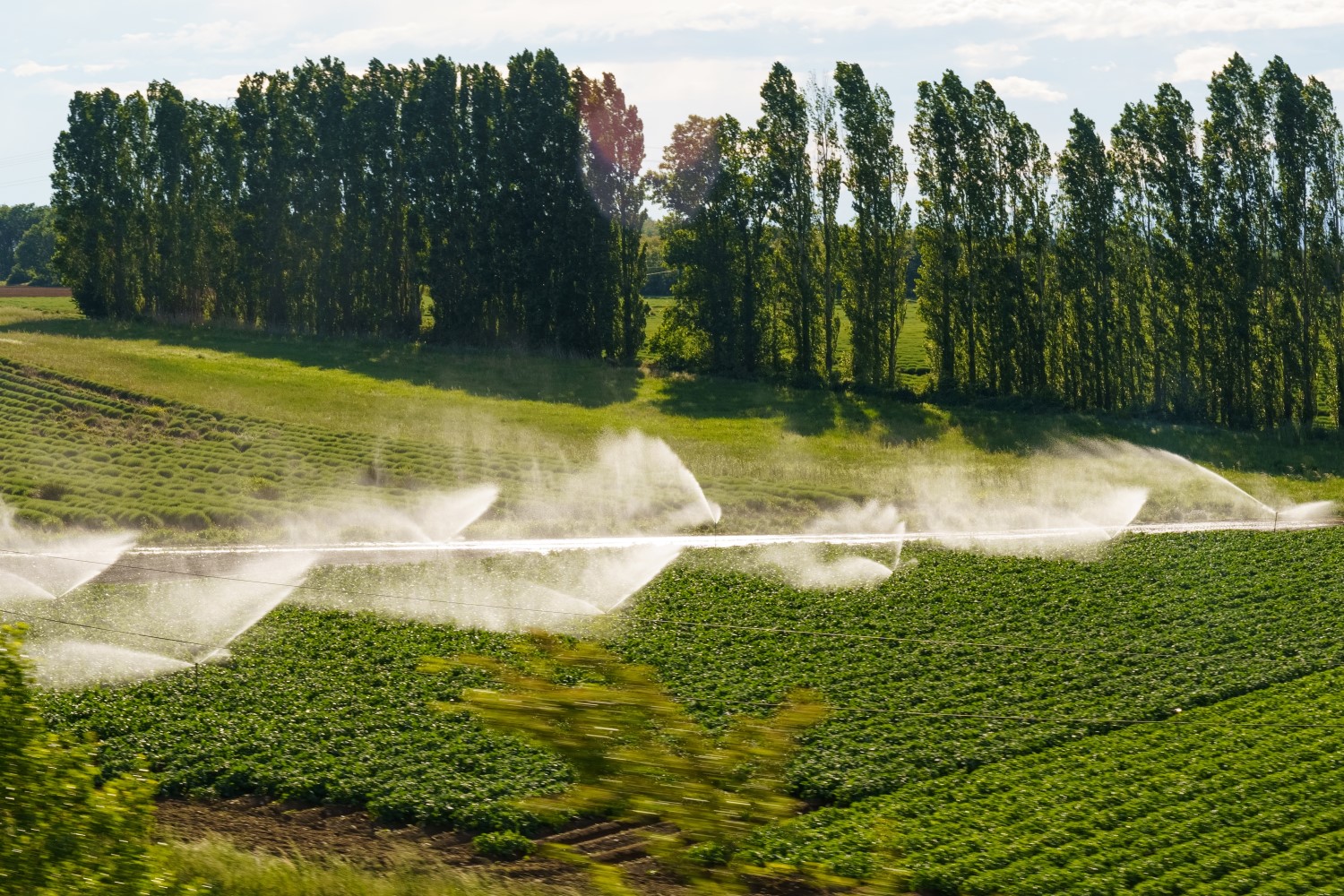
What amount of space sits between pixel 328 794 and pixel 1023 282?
5466 centimetres

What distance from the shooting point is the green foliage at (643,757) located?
6375 millimetres

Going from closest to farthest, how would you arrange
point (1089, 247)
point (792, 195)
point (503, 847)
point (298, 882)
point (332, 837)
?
1. point (298, 882)
2. point (503, 847)
3. point (332, 837)
4. point (1089, 247)
5. point (792, 195)

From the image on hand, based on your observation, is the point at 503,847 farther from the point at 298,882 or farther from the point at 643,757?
the point at 643,757

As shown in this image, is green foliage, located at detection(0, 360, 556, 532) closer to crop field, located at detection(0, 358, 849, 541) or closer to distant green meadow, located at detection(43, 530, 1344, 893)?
crop field, located at detection(0, 358, 849, 541)

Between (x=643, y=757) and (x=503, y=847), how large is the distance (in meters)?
10.1

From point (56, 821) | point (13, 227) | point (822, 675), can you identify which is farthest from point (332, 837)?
point (13, 227)

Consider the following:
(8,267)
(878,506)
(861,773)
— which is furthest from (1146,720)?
(8,267)

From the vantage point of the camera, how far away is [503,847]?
619 inches

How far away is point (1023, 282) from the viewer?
2566 inches

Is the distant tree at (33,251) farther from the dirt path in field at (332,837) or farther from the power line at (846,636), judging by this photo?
the dirt path in field at (332,837)

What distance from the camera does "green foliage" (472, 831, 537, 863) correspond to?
51.4 ft

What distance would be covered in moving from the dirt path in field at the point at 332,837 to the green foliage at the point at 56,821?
6.26m

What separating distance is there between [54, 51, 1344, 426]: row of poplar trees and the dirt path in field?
175ft

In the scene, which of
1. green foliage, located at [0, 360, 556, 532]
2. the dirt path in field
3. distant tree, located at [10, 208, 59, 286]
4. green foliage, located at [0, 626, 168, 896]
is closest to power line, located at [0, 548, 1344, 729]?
the dirt path in field
